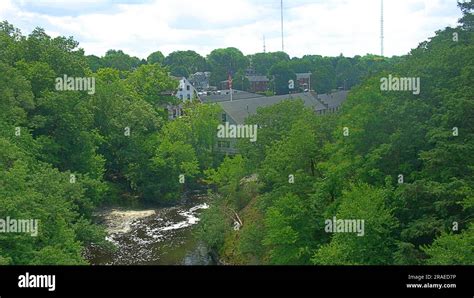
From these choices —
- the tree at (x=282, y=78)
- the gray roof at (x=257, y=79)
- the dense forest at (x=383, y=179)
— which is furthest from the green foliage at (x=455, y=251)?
the gray roof at (x=257, y=79)

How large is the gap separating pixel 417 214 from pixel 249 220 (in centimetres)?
1019

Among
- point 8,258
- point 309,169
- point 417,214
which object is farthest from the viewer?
point 309,169

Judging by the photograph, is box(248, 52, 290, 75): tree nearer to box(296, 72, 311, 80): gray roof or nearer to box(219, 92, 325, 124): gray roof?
box(296, 72, 311, 80): gray roof

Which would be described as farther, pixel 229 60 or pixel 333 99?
pixel 229 60

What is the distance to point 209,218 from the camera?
2636 cm

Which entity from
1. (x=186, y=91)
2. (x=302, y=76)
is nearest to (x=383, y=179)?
(x=186, y=91)

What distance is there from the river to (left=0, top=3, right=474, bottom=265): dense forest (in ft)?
4.57

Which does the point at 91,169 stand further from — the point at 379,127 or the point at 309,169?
the point at 379,127

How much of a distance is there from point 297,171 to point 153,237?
1144cm

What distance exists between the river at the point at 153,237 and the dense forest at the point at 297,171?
1.39 m

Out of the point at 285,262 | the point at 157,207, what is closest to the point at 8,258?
the point at 285,262

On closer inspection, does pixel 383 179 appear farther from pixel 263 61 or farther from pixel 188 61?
pixel 188 61

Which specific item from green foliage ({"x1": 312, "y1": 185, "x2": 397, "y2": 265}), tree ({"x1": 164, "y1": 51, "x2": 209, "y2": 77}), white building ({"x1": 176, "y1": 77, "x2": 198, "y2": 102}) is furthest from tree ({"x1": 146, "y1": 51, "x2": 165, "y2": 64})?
green foliage ({"x1": 312, "y1": 185, "x2": 397, "y2": 265})

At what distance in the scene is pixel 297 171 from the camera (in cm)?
2061
